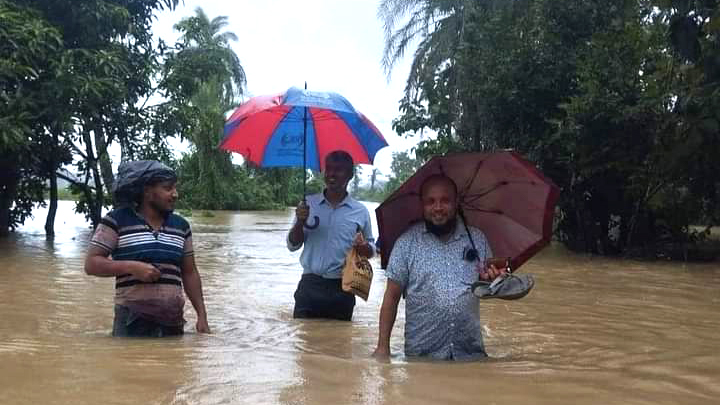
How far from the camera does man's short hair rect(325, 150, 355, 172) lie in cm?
533

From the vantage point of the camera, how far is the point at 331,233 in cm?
548

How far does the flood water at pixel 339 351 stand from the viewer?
3.45 metres

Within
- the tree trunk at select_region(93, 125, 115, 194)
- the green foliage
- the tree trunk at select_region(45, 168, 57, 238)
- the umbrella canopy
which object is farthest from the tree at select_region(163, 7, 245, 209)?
the umbrella canopy

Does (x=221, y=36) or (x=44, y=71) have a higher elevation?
(x=221, y=36)

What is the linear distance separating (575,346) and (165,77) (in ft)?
40.9

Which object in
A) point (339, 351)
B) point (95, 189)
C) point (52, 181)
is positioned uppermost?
point (52, 181)

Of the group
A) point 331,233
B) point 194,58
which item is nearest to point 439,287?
point 331,233

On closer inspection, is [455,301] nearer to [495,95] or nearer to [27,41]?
[27,41]

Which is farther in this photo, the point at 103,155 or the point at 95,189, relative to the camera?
the point at 103,155

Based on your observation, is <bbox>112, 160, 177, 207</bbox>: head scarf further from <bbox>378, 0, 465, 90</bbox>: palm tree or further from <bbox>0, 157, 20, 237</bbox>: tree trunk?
<bbox>378, 0, 465, 90</bbox>: palm tree

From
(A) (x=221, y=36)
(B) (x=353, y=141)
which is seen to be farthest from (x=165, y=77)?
(A) (x=221, y=36)

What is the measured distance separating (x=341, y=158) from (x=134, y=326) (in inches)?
69.3

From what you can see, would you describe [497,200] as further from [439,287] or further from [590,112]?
[590,112]

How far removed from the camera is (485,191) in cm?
433
